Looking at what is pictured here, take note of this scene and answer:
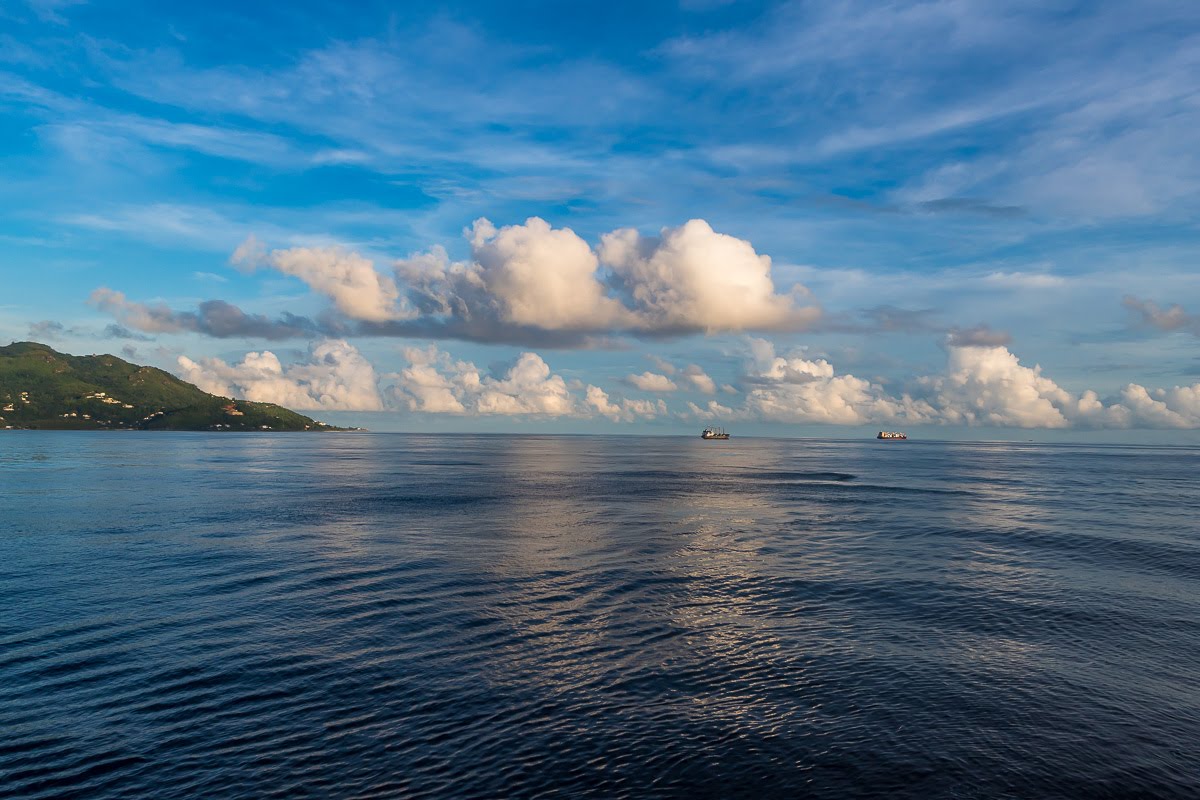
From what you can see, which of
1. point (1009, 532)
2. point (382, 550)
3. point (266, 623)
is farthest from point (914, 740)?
point (1009, 532)

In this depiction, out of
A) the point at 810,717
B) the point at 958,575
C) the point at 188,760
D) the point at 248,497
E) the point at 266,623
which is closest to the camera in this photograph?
the point at 188,760

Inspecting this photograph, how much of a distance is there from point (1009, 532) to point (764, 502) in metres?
35.5

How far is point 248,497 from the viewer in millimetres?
97438

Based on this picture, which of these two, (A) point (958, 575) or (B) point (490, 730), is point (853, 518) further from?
(B) point (490, 730)

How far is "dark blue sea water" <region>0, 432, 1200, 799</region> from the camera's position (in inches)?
832

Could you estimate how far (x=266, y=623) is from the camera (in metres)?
35.6

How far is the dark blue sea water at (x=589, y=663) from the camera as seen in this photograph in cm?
2114

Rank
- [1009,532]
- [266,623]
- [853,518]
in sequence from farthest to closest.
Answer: [853,518] → [1009,532] → [266,623]

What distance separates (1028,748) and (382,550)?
46.8 meters

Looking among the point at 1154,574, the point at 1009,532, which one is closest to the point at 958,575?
the point at 1154,574

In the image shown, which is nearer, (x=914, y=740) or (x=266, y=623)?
(x=914, y=740)

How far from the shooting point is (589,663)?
3030cm

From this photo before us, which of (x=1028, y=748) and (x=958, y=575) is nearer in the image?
(x=1028, y=748)

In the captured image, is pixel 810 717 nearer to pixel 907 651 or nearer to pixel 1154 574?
pixel 907 651
